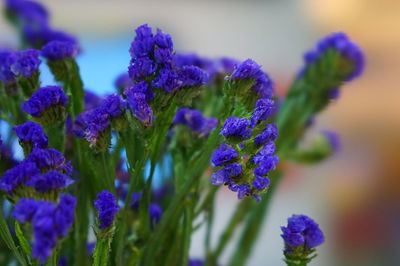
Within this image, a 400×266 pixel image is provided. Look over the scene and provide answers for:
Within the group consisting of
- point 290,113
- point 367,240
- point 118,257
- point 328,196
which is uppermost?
point 328,196

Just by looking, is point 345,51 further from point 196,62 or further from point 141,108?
point 141,108

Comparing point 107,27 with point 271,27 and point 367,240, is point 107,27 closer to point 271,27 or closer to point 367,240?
point 271,27

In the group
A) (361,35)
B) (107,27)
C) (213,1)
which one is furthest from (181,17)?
(361,35)

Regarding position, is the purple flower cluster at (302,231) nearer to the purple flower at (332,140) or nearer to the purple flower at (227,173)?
the purple flower at (227,173)

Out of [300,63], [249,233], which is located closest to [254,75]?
[249,233]

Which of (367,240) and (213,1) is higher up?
(213,1)

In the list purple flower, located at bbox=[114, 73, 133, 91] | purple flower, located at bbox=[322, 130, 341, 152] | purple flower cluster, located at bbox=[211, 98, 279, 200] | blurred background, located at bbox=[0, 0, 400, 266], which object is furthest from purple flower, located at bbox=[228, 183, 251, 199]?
blurred background, located at bbox=[0, 0, 400, 266]
